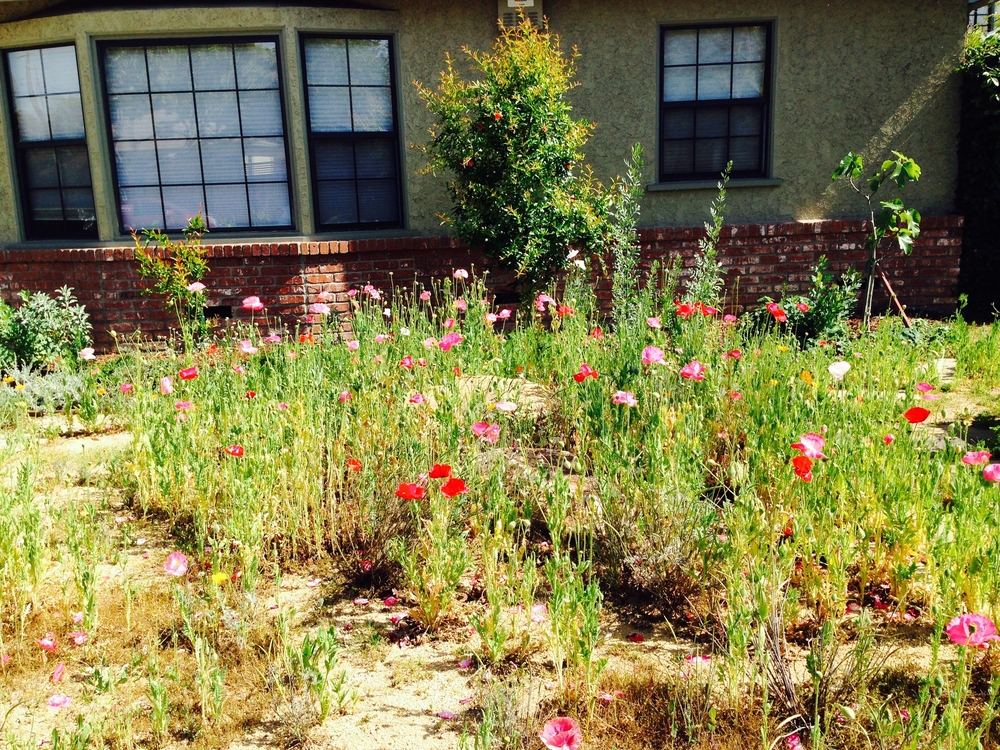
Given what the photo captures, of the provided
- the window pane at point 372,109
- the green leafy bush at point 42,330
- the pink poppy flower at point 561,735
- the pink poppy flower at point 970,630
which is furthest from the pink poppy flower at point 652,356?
the window pane at point 372,109

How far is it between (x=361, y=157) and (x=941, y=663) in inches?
252

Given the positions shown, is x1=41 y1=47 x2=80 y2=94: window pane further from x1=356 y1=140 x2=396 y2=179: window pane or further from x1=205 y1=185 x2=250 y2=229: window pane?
x1=356 y1=140 x2=396 y2=179: window pane

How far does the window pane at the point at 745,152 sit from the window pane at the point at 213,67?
4.72m

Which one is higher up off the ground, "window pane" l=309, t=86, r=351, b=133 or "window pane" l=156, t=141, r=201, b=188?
"window pane" l=309, t=86, r=351, b=133

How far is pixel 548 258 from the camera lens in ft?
21.7

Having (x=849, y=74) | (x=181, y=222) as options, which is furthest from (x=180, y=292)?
(x=849, y=74)

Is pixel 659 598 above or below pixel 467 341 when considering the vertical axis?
below

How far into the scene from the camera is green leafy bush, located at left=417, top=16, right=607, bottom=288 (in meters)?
6.29

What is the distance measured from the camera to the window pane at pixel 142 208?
731cm

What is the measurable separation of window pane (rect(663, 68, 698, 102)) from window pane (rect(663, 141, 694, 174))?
1.37 ft

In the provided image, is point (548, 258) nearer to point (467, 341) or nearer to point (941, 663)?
point (467, 341)

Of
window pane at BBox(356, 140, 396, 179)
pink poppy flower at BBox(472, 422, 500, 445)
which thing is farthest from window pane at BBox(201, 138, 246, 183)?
pink poppy flower at BBox(472, 422, 500, 445)

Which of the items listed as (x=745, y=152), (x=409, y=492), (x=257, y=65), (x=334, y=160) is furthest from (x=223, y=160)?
(x=409, y=492)

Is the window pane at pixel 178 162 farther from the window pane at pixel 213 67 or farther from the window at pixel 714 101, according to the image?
the window at pixel 714 101
